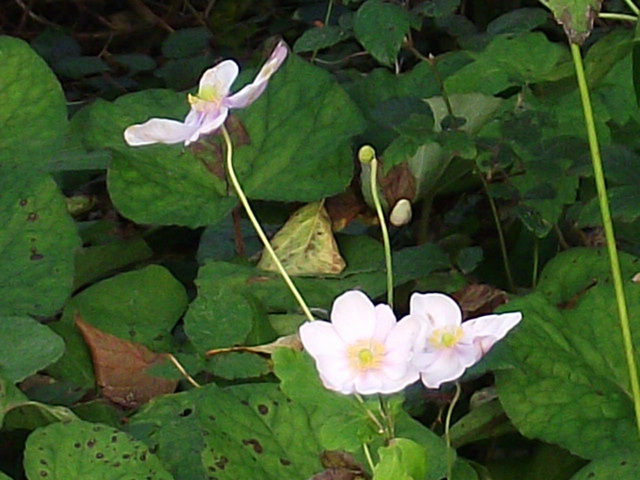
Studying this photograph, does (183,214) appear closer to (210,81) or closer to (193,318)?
(193,318)

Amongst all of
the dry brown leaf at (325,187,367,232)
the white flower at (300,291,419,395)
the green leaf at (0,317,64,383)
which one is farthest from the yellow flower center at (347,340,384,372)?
the dry brown leaf at (325,187,367,232)

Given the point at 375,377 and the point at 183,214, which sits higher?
the point at 375,377

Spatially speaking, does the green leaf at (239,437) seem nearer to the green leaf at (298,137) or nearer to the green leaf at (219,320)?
the green leaf at (219,320)

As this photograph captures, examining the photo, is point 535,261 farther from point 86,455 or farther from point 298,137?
point 86,455

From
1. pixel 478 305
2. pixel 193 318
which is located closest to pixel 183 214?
pixel 193 318

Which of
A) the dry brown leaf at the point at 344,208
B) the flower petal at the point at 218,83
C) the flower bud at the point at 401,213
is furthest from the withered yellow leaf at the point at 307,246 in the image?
A: the flower petal at the point at 218,83

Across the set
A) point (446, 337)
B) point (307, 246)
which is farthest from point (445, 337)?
point (307, 246)
